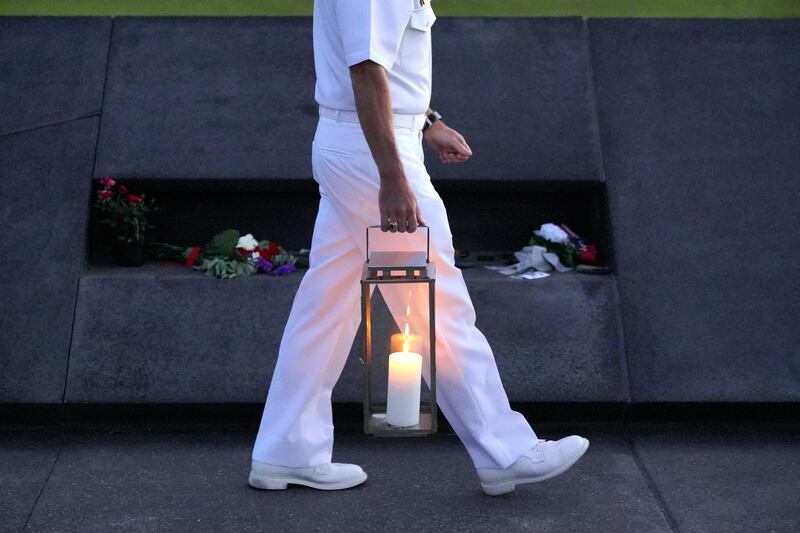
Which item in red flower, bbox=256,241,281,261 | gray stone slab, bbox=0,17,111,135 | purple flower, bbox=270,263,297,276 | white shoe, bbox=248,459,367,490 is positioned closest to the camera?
white shoe, bbox=248,459,367,490

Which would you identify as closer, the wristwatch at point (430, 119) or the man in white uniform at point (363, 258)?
the man in white uniform at point (363, 258)

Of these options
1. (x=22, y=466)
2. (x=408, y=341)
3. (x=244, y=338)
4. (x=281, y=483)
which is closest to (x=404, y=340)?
(x=408, y=341)

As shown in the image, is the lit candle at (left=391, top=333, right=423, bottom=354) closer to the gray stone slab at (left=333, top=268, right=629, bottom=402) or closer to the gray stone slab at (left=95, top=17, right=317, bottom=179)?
the gray stone slab at (left=333, top=268, right=629, bottom=402)

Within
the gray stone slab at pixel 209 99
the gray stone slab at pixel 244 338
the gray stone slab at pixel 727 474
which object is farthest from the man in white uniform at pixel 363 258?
the gray stone slab at pixel 209 99

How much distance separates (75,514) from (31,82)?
97.9 inches

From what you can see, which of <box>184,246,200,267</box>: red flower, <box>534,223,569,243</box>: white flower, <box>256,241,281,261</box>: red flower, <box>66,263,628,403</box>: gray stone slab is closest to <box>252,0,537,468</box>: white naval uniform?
<box>66,263,628,403</box>: gray stone slab

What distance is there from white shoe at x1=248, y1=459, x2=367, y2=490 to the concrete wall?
0.79 meters

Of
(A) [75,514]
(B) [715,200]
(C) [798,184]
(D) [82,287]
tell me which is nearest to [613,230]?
(B) [715,200]

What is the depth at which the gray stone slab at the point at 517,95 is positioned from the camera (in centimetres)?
529

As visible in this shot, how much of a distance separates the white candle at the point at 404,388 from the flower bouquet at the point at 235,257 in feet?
5.52

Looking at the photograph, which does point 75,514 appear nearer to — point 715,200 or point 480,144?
point 480,144

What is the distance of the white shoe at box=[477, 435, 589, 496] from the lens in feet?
12.2

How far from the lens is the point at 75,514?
12.1 ft

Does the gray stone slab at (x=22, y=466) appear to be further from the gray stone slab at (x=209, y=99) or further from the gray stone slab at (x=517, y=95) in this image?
the gray stone slab at (x=517, y=95)
